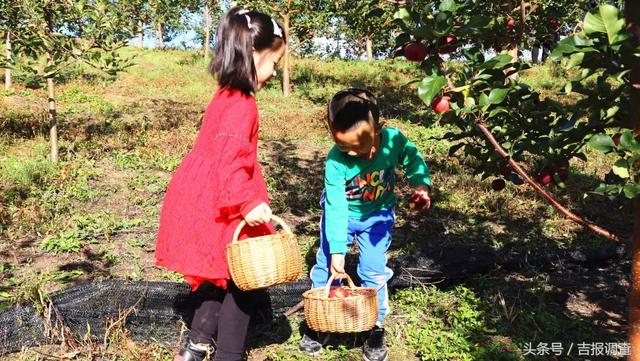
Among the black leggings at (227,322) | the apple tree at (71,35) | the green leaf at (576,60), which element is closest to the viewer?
the green leaf at (576,60)

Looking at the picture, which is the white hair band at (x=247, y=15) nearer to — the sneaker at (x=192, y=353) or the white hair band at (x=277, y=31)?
the white hair band at (x=277, y=31)

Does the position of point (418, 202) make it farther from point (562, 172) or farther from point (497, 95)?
point (497, 95)

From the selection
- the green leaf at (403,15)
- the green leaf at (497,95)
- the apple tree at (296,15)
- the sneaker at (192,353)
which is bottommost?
the sneaker at (192,353)

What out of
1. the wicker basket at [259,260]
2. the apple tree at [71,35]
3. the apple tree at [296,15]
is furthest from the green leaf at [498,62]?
the apple tree at [296,15]

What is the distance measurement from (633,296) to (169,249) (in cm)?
170

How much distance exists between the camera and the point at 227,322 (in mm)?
2277

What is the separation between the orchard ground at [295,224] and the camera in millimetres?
2871

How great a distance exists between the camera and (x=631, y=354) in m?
1.73

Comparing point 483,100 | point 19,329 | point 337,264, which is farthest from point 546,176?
point 19,329

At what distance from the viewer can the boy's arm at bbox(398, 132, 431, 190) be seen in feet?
8.98

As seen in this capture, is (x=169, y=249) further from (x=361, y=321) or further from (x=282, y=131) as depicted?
(x=282, y=131)

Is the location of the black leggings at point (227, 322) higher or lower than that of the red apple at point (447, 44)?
lower

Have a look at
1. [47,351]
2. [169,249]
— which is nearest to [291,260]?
[169,249]

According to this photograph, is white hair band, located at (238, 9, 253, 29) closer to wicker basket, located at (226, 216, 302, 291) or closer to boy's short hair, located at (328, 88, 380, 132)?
boy's short hair, located at (328, 88, 380, 132)
